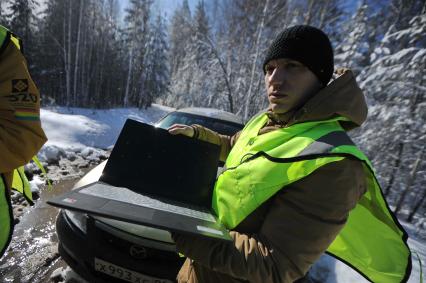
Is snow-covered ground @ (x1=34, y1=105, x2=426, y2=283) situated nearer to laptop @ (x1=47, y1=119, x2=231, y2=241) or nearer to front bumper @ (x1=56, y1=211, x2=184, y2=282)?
front bumper @ (x1=56, y1=211, x2=184, y2=282)

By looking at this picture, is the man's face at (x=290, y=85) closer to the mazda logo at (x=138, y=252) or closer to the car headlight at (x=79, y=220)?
the mazda logo at (x=138, y=252)

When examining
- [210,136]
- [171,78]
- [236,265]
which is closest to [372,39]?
[210,136]

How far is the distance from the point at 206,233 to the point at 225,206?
0.26 meters

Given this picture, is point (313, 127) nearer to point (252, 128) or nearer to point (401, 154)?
point (252, 128)

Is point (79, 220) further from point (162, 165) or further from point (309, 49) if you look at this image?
point (309, 49)

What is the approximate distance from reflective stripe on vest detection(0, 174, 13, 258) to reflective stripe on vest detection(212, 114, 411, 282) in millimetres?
1104

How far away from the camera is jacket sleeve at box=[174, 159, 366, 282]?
0.98m

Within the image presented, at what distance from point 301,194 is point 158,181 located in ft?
2.70

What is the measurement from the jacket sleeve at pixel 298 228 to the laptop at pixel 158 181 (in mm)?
133

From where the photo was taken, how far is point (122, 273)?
7.58ft

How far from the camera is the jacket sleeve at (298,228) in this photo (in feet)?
3.23

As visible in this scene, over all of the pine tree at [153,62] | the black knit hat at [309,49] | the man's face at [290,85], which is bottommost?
the man's face at [290,85]

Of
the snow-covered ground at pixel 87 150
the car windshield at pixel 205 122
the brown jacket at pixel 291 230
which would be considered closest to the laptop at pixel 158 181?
the brown jacket at pixel 291 230

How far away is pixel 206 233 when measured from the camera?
102 centimetres
